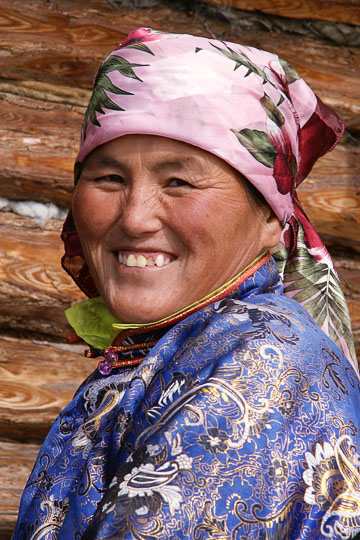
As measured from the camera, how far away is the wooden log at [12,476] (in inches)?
130

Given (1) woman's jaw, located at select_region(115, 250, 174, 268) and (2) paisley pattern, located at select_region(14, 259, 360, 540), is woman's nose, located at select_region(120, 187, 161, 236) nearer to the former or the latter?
(1) woman's jaw, located at select_region(115, 250, 174, 268)

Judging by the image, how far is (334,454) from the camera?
1271 millimetres

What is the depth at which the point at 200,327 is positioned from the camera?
143 centimetres

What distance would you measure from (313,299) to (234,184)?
557 millimetres

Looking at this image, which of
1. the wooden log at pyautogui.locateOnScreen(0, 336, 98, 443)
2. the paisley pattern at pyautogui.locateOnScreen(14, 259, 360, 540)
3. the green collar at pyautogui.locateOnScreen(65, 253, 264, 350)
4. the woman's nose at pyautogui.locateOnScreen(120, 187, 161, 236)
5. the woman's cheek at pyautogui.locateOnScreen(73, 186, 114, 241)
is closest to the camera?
the paisley pattern at pyautogui.locateOnScreen(14, 259, 360, 540)

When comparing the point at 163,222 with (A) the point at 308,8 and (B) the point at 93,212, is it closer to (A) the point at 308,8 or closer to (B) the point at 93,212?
(B) the point at 93,212

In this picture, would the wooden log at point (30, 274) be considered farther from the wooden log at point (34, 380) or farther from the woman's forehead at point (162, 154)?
the woman's forehead at point (162, 154)

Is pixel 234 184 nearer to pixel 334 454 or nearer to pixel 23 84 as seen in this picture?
pixel 334 454

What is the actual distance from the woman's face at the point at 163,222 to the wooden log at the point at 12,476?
6.33ft

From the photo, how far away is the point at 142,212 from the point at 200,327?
32 cm

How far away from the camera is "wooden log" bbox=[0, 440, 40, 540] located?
3299 mm

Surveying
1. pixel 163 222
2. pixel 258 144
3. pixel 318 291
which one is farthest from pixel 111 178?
pixel 318 291

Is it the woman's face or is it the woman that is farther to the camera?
the woman's face

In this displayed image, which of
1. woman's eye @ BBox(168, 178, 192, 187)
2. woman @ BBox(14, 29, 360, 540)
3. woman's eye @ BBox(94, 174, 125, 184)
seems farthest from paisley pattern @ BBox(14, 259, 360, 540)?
woman's eye @ BBox(94, 174, 125, 184)
